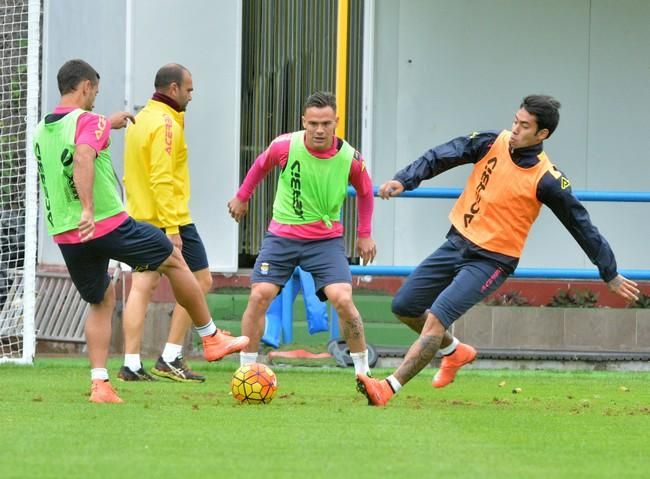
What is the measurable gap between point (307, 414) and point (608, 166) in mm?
7261

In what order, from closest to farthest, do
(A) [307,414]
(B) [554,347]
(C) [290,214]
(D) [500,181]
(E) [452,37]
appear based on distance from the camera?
(A) [307,414]
(D) [500,181]
(C) [290,214]
(B) [554,347]
(E) [452,37]

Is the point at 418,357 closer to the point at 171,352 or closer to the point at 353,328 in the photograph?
the point at 353,328

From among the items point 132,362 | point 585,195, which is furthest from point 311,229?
point 585,195

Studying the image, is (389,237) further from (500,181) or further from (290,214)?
(500,181)

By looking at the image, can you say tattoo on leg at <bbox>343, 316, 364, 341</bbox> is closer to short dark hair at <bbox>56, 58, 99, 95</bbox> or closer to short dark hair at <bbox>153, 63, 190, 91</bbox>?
short dark hair at <bbox>153, 63, 190, 91</bbox>

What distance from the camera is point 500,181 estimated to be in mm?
9523

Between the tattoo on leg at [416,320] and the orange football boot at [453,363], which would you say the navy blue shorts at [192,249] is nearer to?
the tattoo on leg at [416,320]

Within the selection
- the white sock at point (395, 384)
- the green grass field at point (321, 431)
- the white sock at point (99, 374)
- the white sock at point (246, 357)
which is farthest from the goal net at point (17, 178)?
the white sock at point (395, 384)

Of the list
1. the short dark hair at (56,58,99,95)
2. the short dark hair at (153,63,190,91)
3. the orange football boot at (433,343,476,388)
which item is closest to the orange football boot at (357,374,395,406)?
the orange football boot at (433,343,476,388)

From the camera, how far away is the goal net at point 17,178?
12398 mm

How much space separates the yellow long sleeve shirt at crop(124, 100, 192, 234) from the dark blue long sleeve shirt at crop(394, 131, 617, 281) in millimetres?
2166

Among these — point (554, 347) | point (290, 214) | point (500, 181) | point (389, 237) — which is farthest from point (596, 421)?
point (389, 237)

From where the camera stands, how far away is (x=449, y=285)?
9727 millimetres

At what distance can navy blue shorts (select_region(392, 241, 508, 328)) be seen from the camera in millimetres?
9469
